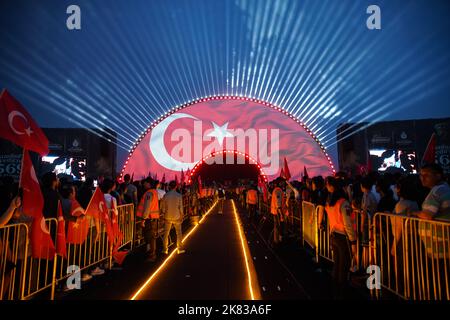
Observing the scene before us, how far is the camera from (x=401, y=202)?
512 centimetres

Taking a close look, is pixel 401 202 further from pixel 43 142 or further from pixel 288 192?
pixel 288 192

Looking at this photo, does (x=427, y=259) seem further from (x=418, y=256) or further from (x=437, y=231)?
(x=437, y=231)

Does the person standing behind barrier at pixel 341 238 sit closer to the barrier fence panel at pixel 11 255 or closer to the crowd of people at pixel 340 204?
the crowd of people at pixel 340 204

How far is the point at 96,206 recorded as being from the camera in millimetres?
6438

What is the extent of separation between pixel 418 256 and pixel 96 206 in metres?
5.48

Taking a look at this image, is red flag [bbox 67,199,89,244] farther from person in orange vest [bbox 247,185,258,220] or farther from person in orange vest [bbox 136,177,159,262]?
person in orange vest [bbox 247,185,258,220]

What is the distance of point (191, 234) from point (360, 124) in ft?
111

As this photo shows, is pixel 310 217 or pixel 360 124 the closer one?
pixel 310 217

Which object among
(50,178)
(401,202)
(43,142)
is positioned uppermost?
(43,142)

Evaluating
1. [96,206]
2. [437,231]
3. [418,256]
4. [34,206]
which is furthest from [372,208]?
[34,206]

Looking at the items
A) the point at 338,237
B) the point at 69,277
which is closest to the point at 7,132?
the point at 69,277

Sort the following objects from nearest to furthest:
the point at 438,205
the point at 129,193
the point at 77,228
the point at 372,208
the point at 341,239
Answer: the point at 438,205, the point at 341,239, the point at 77,228, the point at 372,208, the point at 129,193

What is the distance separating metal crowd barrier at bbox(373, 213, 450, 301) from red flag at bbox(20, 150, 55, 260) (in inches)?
194

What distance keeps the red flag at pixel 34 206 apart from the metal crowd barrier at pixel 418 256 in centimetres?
493
